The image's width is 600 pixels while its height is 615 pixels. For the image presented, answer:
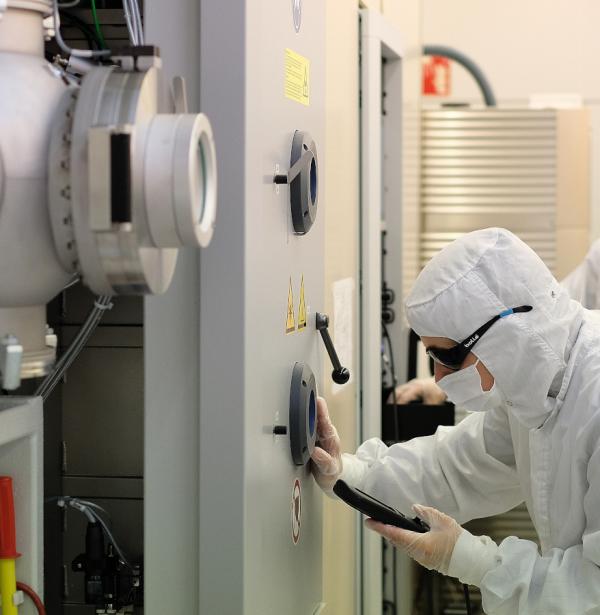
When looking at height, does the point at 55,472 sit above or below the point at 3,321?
below

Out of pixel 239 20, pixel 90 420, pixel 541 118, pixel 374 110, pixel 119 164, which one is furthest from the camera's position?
pixel 541 118

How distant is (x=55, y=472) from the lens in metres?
1.52

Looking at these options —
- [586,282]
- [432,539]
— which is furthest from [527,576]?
[586,282]

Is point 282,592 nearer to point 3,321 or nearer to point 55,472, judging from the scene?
point 55,472

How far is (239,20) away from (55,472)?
793 mm

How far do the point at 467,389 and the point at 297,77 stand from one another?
0.59 metres

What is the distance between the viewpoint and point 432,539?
1.54 meters

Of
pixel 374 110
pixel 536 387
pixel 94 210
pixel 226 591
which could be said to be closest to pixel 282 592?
pixel 226 591

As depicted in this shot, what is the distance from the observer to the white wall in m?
4.32

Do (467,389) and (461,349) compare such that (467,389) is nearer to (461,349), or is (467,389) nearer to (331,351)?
(461,349)

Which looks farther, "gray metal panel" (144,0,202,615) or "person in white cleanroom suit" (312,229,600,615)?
"person in white cleanroom suit" (312,229,600,615)

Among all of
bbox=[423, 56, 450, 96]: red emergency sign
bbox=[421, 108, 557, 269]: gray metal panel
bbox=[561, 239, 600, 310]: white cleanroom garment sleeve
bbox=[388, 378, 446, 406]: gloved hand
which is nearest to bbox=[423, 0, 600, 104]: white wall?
bbox=[423, 56, 450, 96]: red emergency sign

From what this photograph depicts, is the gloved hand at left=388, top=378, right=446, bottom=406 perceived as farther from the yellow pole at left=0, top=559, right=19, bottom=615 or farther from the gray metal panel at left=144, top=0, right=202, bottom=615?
the yellow pole at left=0, top=559, right=19, bottom=615

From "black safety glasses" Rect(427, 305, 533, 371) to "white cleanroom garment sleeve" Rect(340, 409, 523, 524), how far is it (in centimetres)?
33
